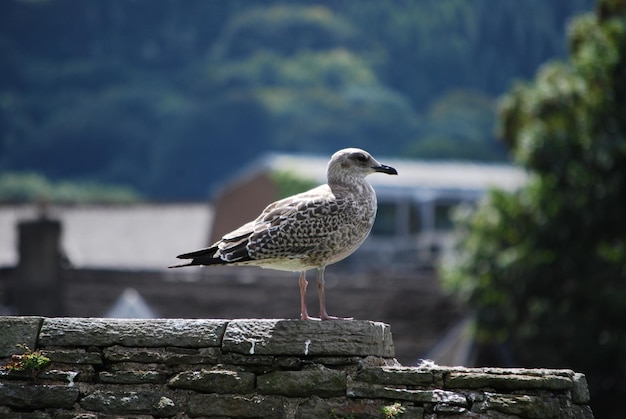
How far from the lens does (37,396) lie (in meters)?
7.14

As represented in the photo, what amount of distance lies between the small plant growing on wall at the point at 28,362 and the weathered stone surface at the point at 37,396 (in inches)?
3.5

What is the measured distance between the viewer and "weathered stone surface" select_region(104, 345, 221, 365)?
709 centimetres

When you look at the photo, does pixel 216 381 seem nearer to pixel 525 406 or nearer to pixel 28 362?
pixel 28 362

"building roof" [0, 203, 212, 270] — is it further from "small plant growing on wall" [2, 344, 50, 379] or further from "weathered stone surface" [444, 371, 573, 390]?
"weathered stone surface" [444, 371, 573, 390]

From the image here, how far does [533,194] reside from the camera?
25.1 m

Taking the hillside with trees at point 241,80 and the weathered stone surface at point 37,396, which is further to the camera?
the hillside with trees at point 241,80

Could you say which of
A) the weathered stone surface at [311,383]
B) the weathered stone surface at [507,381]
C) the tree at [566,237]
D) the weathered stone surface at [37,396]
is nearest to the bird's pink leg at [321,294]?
the weathered stone surface at [311,383]

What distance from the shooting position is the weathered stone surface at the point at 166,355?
7.09m

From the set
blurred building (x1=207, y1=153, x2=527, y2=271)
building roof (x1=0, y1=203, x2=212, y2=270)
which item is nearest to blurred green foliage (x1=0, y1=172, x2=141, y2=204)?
building roof (x1=0, y1=203, x2=212, y2=270)

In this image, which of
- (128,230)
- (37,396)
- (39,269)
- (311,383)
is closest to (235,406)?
(311,383)

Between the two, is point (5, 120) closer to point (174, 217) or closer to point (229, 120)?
point (229, 120)

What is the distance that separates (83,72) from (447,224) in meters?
81.2

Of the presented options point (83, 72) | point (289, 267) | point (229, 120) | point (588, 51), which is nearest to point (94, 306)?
point (588, 51)

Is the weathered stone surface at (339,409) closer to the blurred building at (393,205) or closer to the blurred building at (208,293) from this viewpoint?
the blurred building at (208,293)
